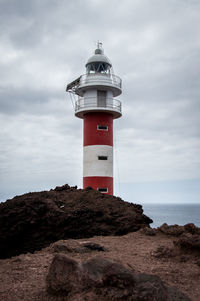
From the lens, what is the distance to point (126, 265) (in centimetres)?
417

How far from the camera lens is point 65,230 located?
7.61 meters

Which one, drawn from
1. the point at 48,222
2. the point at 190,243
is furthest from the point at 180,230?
the point at 48,222

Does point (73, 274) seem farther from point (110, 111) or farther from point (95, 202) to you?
point (110, 111)

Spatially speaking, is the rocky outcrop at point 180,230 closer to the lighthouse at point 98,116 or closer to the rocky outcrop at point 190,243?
the rocky outcrop at point 190,243

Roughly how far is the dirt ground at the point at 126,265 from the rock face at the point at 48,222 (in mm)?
1062

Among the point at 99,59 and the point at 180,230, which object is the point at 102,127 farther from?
the point at 180,230

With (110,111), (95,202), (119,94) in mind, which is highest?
(119,94)

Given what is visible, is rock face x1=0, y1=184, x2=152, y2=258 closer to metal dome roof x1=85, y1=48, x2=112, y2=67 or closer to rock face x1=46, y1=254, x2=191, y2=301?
rock face x1=46, y1=254, x2=191, y2=301

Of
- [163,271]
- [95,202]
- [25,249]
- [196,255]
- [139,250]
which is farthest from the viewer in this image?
[95,202]

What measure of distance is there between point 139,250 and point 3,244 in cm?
366

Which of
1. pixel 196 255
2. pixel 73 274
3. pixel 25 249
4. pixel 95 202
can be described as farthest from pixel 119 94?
pixel 73 274

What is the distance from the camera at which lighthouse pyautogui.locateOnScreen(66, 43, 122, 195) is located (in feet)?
57.8

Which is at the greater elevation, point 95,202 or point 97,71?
point 97,71

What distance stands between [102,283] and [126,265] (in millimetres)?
728
